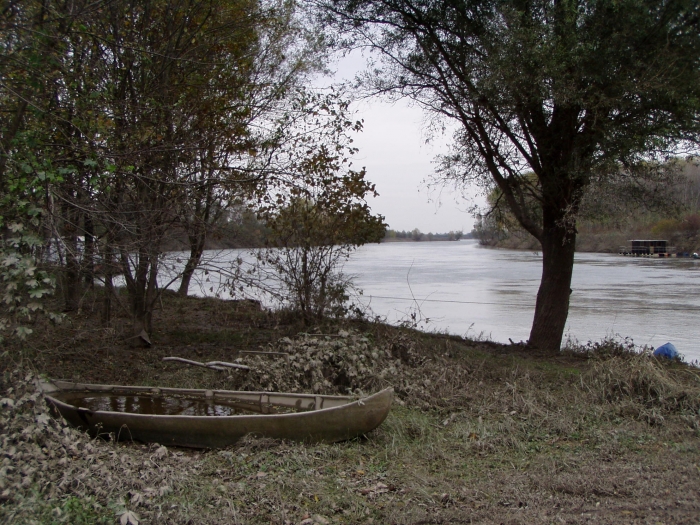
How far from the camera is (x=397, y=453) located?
6203 mm

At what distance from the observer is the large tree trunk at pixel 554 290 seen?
42.5 feet

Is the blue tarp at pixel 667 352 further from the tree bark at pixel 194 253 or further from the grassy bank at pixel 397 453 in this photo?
the tree bark at pixel 194 253

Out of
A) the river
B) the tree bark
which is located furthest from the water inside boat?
the river

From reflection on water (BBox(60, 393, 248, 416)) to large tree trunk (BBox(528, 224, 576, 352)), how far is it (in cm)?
789

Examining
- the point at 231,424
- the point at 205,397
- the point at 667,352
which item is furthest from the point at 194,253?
the point at 667,352

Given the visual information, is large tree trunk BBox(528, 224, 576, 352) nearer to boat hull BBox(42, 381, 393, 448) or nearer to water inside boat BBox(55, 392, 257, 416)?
boat hull BBox(42, 381, 393, 448)

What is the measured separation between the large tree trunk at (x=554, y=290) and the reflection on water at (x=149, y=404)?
25.9ft

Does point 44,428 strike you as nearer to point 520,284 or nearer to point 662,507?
point 662,507

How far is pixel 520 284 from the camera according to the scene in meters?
30.0

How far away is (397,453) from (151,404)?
305 cm

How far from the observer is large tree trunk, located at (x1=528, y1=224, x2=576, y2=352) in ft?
42.5

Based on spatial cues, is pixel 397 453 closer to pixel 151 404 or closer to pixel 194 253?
pixel 151 404

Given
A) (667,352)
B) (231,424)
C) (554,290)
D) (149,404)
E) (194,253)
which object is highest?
(194,253)

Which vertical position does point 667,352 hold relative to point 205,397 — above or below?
below
